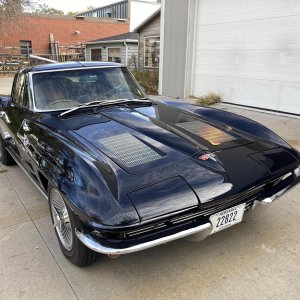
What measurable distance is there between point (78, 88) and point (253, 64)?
5996 mm

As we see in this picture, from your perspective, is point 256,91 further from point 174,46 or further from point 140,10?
point 140,10

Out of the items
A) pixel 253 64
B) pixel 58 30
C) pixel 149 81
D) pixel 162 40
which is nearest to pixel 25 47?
pixel 58 30

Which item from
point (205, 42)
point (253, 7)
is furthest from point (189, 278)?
point (205, 42)

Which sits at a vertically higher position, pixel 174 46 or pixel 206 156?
pixel 174 46

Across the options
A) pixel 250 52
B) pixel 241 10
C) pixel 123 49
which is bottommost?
pixel 123 49

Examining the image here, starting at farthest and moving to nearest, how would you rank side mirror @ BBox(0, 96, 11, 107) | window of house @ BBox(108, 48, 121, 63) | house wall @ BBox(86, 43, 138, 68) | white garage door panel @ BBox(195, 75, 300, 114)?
window of house @ BBox(108, 48, 121, 63) < house wall @ BBox(86, 43, 138, 68) < white garage door panel @ BBox(195, 75, 300, 114) < side mirror @ BBox(0, 96, 11, 107)

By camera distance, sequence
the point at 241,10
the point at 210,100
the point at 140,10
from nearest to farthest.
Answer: the point at 241,10, the point at 210,100, the point at 140,10

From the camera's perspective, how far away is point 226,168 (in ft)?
7.98

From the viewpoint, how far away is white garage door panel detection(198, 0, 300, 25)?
752 cm

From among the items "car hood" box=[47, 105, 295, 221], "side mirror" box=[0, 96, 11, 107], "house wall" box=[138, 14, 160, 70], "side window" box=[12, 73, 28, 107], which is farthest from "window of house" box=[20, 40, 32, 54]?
"car hood" box=[47, 105, 295, 221]

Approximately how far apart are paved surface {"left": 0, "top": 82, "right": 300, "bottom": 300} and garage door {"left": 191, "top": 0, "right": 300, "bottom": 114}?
5288 millimetres

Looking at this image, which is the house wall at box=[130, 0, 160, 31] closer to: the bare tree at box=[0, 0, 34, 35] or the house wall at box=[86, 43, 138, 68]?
the house wall at box=[86, 43, 138, 68]

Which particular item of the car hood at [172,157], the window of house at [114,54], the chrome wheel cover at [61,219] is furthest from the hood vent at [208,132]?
the window of house at [114,54]

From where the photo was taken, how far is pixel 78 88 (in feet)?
12.1
